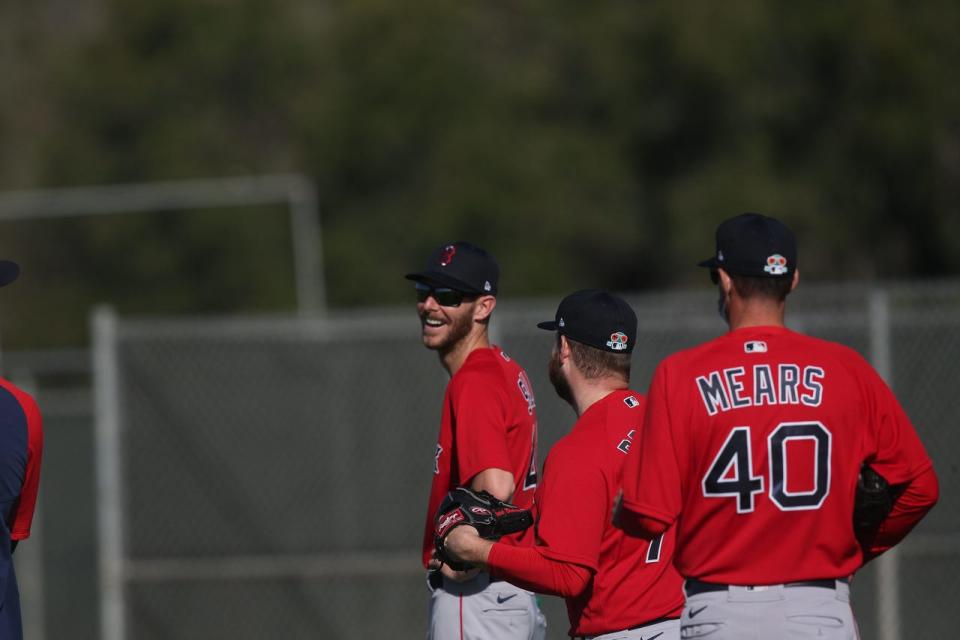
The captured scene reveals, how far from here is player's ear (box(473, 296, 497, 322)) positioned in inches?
214

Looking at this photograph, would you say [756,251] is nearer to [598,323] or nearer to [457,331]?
[598,323]

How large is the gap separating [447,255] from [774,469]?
6.46 feet

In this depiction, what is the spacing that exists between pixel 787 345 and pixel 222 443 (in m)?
6.25

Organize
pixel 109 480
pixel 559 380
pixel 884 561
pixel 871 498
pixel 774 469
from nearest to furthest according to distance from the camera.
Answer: pixel 774 469, pixel 871 498, pixel 559 380, pixel 884 561, pixel 109 480

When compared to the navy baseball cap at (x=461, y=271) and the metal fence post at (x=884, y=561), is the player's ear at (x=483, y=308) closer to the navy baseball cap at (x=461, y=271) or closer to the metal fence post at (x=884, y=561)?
the navy baseball cap at (x=461, y=271)

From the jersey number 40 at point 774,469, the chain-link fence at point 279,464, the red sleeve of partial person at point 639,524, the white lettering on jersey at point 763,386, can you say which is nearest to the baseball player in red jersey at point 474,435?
the red sleeve of partial person at point 639,524

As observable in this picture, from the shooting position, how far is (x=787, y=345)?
397 centimetres

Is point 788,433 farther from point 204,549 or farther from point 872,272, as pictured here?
point 872,272

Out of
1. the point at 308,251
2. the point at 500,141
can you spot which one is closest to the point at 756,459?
the point at 308,251

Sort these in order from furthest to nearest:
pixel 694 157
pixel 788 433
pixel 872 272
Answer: pixel 694 157 < pixel 872 272 < pixel 788 433

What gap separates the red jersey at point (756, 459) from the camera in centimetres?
387

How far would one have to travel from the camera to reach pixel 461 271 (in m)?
5.39

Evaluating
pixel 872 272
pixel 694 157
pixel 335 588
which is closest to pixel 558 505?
pixel 335 588

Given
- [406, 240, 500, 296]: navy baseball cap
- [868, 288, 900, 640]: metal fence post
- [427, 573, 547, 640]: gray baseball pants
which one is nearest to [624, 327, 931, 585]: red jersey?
[427, 573, 547, 640]: gray baseball pants
